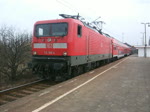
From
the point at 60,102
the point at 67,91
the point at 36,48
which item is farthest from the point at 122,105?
the point at 36,48

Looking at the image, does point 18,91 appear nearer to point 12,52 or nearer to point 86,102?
point 86,102

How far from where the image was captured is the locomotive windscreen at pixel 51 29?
1021 cm

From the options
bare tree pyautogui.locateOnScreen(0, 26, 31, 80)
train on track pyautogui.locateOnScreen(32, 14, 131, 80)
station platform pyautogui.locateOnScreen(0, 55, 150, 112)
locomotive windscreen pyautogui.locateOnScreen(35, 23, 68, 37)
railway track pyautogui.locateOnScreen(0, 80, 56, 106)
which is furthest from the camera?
bare tree pyautogui.locateOnScreen(0, 26, 31, 80)

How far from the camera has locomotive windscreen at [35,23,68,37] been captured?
402 inches

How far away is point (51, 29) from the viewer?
10.6m

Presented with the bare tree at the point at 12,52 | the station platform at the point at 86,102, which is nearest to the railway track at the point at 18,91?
the station platform at the point at 86,102

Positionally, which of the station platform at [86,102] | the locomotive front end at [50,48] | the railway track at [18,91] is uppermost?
the locomotive front end at [50,48]

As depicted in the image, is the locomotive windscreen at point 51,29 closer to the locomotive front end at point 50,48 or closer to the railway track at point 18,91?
the locomotive front end at point 50,48

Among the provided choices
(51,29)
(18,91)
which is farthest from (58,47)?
(18,91)

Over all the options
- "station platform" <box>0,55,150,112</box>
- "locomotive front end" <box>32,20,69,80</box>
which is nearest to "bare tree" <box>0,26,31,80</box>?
"locomotive front end" <box>32,20,69,80</box>

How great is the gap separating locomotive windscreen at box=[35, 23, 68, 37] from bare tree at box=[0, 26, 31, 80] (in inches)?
255

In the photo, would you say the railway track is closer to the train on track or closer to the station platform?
the train on track

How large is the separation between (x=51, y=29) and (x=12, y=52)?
24.6ft

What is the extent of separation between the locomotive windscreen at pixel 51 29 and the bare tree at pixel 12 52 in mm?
6482
